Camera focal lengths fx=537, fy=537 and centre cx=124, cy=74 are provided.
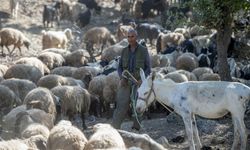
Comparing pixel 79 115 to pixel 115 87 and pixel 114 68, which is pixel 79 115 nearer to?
pixel 115 87

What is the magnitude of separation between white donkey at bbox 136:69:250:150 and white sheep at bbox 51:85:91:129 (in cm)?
390

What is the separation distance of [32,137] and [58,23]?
22184 mm

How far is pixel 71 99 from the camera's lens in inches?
474

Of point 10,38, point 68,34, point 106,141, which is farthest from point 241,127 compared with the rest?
point 68,34

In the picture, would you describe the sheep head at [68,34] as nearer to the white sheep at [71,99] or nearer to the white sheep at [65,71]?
the white sheep at [65,71]

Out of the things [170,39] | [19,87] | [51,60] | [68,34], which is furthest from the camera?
[68,34]

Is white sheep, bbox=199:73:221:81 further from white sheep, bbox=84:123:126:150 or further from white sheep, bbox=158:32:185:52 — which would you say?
white sheep, bbox=158:32:185:52

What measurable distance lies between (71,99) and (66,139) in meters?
4.39

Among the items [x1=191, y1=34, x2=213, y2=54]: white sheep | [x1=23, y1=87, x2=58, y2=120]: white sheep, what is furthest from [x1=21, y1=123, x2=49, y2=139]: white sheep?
[x1=191, y1=34, x2=213, y2=54]: white sheep

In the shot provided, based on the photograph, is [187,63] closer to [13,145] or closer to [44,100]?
[44,100]

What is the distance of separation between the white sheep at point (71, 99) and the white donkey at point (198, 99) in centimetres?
390

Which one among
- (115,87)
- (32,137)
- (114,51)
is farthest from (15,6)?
(32,137)

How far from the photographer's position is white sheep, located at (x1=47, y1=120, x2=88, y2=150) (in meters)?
7.65

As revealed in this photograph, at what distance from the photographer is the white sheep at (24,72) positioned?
15.1 m
